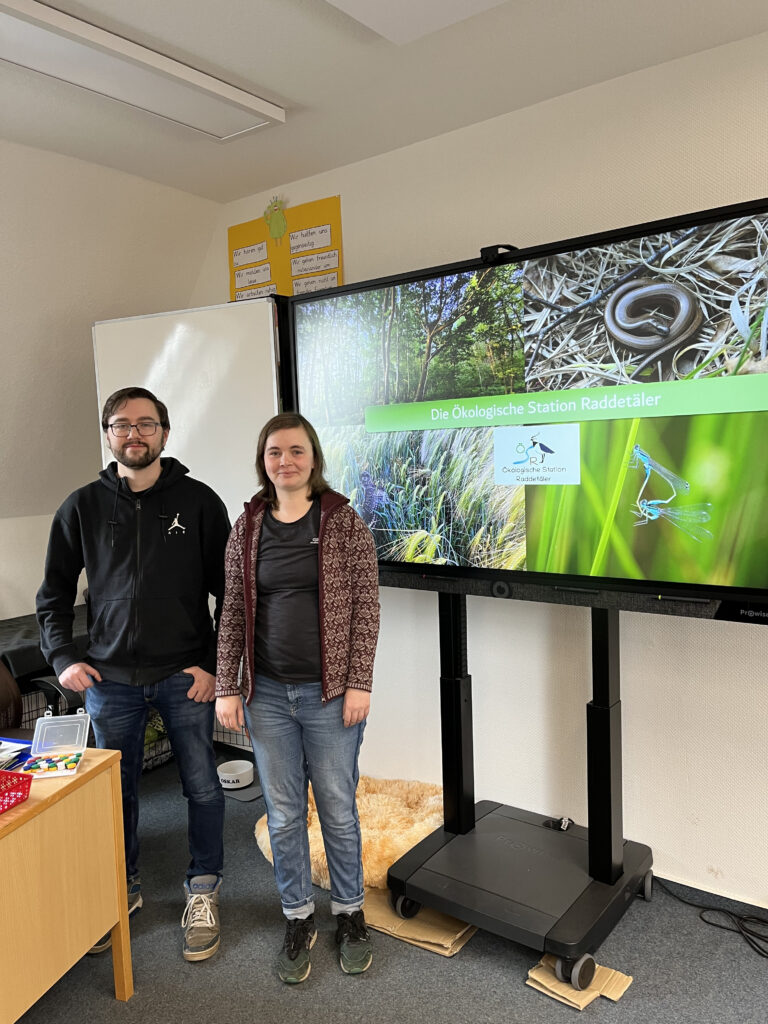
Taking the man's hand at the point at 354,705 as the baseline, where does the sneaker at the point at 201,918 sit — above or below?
below

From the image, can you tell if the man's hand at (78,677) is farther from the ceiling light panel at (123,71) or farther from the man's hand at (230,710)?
the ceiling light panel at (123,71)

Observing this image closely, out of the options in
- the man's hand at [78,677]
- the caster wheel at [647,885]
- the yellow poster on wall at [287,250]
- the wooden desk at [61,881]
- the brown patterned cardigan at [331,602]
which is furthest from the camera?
the yellow poster on wall at [287,250]

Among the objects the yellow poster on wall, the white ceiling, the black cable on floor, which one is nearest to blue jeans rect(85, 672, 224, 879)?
the black cable on floor

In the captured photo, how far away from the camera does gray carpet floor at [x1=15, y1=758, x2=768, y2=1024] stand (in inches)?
79.1

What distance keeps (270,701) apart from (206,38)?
1.81 meters

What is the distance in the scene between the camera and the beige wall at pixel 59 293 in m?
2.97

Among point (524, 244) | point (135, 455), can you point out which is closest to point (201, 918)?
point (135, 455)

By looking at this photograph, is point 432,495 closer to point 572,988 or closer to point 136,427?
point 136,427

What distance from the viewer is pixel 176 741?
2.34 meters

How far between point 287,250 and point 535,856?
8.23ft

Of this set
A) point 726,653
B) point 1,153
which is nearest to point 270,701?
point 726,653

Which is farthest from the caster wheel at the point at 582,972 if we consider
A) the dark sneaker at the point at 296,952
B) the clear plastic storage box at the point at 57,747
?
the clear plastic storage box at the point at 57,747

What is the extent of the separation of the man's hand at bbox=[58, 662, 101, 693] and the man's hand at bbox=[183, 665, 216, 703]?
0.87 ft

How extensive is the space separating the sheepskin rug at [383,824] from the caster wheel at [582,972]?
0.69 metres
